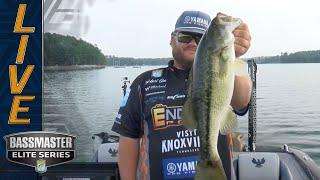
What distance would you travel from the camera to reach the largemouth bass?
2051 millimetres

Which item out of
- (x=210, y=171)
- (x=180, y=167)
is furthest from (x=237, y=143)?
(x=210, y=171)

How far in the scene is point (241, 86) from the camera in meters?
2.75

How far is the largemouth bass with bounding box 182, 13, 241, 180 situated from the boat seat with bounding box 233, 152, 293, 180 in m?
2.66

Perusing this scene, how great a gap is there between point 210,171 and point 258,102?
13.2 metres

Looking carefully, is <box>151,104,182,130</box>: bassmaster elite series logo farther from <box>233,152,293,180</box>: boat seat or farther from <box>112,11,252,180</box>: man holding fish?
<box>233,152,293,180</box>: boat seat

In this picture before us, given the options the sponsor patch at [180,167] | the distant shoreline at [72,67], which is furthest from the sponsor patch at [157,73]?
the distant shoreline at [72,67]

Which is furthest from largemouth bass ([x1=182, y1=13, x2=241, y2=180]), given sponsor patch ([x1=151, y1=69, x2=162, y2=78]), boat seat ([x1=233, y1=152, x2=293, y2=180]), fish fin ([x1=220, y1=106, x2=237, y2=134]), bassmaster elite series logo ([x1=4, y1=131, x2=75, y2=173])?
bassmaster elite series logo ([x1=4, y1=131, x2=75, y2=173])

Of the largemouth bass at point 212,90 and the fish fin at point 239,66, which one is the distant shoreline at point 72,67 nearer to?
the largemouth bass at point 212,90

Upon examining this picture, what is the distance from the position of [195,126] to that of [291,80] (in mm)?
15204

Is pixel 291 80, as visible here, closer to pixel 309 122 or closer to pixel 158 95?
pixel 309 122

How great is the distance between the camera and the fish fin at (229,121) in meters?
2.35

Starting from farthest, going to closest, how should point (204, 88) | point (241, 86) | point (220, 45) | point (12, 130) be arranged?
point (12, 130)
point (241, 86)
point (204, 88)
point (220, 45)

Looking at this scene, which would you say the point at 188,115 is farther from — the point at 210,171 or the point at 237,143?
the point at 237,143

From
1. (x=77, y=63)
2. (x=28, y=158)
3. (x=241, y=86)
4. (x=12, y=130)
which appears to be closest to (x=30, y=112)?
(x=12, y=130)
